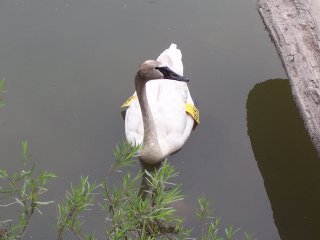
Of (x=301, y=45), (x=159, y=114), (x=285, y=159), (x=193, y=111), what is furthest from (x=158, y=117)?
(x=301, y=45)

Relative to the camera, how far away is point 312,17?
14.6 feet

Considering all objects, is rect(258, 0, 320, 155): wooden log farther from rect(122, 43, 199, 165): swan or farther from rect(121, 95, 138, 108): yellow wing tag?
rect(121, 95, 138, 108): yellow wing tag

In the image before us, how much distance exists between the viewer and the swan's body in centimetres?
462

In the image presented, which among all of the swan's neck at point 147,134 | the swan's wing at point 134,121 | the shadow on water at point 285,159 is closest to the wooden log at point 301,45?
the shadow on water at point 285,159

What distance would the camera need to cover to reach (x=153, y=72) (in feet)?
14.8

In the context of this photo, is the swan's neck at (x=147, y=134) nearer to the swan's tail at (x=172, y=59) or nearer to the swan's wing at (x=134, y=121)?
the swan's wing at (x=134, y=121)

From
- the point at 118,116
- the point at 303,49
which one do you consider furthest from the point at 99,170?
the point at 303,49

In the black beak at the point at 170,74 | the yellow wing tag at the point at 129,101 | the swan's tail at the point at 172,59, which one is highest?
the swan's tail at the point at 172,59

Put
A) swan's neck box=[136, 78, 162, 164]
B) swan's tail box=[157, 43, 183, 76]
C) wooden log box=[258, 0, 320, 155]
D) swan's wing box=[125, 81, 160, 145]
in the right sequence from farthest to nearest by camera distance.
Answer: swan's tail box=[157, 43, 183, 76] < swan's wing box=[125, 81, 160, 145] < swan's neck box=[136, 78, 162, 164] < wooden log box=[258, 0, 320, 155]

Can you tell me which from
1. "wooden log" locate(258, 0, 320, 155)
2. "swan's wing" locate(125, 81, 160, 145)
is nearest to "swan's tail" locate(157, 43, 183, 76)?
"swan's wing" locate(125, 81, 160, 145)

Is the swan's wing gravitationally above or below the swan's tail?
below

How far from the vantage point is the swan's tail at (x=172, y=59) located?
17.6 ft

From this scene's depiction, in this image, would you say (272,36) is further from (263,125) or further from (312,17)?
(263,125)

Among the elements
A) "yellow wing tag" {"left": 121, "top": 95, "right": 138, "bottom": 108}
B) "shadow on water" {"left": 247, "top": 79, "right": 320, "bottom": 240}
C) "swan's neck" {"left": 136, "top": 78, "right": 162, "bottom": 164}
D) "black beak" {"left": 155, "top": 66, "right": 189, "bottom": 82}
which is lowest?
"shadow on water" {"left": 247, "top": 79, "right": 320, "bottom": 240}
